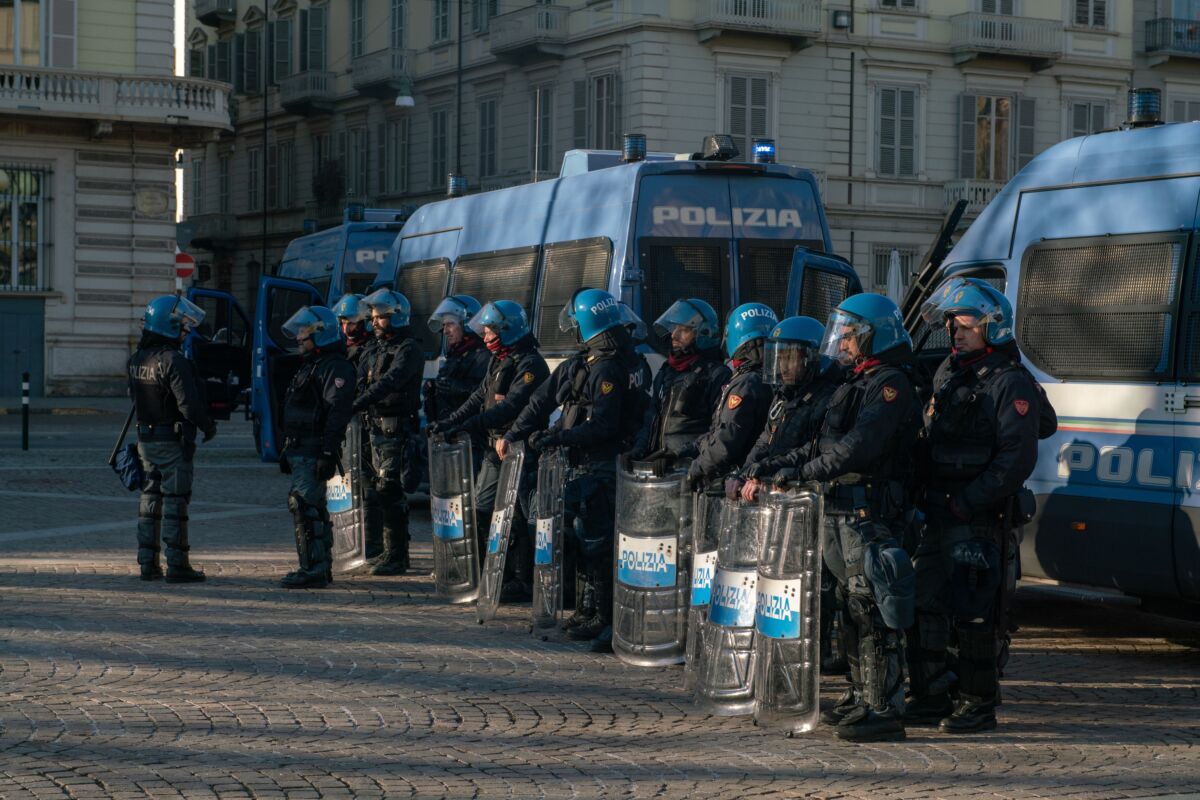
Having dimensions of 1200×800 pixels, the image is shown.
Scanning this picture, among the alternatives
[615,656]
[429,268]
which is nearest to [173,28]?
[429,268]

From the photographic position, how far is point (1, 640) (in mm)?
8961

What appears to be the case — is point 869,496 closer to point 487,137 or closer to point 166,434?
point 166,434

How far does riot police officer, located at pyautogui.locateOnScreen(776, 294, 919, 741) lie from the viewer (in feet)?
23.4

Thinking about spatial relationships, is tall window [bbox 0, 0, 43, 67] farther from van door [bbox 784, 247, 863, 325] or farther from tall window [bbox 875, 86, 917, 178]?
van door [bbox 784, 247, 863, 325]

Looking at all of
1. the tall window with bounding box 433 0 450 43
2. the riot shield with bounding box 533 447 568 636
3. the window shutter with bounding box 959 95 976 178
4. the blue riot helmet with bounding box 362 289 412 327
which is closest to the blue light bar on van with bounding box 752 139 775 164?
the blue riot helmet with bounding box 362 289 412 327

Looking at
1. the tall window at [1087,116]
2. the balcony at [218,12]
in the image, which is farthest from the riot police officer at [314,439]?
the balcony at [218,12]

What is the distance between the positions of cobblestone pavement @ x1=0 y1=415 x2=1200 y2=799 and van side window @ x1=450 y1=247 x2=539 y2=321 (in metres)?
3.91

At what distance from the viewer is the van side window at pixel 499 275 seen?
14.9 metres

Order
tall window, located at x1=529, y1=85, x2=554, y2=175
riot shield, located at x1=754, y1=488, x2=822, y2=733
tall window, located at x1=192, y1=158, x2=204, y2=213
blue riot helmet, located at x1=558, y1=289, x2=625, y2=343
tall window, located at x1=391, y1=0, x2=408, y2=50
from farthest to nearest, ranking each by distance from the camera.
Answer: tall window, located at x1=192, y1=158, x2=204, y2=213 → tall window, located at x1=391, y1=0, x2=408, y2=50 → tall window, located at x1=529, y1=85, x2=554, y2=175 → blue riot helmet, located at x1=558, y1=289, x2=625, y2=343 → riot shield, located at x1=754, y1=488, x2=822, y2=733

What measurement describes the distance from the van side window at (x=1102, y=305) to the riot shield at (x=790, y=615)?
8.90ft

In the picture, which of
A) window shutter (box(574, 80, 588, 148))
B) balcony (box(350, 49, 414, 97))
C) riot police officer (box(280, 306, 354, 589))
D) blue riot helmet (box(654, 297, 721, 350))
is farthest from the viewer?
balcony (box(350, 49, 414, 97))

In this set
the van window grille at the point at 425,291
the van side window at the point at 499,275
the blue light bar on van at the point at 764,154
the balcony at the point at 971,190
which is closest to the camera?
the blue light bar on van at the point at 764,154

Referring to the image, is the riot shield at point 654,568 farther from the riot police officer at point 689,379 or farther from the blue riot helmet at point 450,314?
the blue riot helmet at point 450,314

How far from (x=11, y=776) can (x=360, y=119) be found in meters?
41.6
